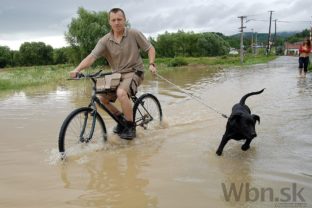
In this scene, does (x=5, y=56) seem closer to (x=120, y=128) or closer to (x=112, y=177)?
(x=120, y=128)

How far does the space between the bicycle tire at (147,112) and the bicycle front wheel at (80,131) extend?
94 cm

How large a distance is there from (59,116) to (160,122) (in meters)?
3.05

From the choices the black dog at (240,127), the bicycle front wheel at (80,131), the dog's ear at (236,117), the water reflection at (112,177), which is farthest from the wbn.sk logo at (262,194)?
the bicycle front wheel at (80,131)

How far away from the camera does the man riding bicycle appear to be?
20.0 feet

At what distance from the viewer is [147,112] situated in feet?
23.5

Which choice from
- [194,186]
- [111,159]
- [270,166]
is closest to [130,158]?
[111,159]

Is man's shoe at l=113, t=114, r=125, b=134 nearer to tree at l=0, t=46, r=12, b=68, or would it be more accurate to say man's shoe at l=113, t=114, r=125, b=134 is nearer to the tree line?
the tree line

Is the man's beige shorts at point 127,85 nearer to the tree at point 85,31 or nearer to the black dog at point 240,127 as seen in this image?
the black dog at point 240,127

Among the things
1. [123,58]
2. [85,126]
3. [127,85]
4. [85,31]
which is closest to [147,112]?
[127,85]

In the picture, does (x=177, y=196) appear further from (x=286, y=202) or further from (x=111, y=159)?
(x=111, y=159)

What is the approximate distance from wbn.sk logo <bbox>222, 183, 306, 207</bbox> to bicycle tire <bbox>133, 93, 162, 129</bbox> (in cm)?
Result: 295

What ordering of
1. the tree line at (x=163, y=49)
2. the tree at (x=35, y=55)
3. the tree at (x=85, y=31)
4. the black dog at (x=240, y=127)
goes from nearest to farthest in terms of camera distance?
the black dog at (x=240, y=127) → the tree at (x=85, y=31) → the tree line at (x=163, y=49) → the tree at (x=35, y=55)

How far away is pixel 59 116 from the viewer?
934 cm

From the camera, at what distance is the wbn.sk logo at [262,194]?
3707 mm
